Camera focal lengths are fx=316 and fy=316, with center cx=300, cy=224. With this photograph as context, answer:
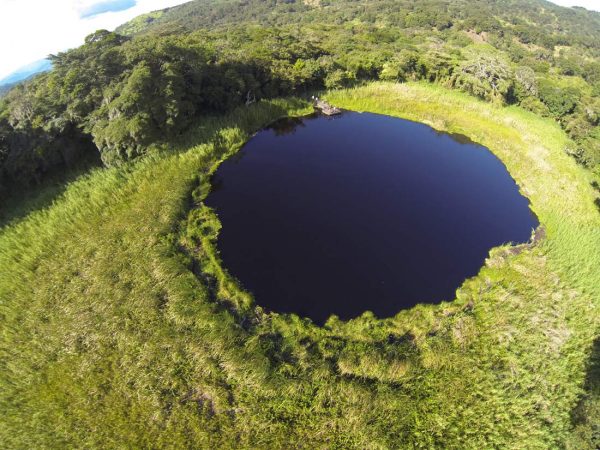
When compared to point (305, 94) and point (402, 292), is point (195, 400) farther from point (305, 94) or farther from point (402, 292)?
point (305, 94)

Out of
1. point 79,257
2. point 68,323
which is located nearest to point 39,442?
point 68,323

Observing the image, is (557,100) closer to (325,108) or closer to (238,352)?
(325,108)

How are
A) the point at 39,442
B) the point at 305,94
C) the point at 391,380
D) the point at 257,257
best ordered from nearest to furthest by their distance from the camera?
the point at 39,442 → the point at 391,380 → the point at 257,257 → the point at 305,94

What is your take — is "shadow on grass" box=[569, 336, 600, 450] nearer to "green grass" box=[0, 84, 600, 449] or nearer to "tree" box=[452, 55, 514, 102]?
"green grass" box=[0, 84, 600, 449]

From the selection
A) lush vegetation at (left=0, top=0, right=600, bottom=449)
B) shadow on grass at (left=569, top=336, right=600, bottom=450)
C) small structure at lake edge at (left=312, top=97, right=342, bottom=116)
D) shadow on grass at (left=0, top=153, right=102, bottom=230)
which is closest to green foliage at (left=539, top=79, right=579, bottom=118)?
lush vegetation at (left=0, top=0, right=600, bottom=449)

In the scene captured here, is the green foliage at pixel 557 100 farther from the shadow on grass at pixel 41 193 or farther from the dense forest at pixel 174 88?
the shadow on grass at pixel 41 193

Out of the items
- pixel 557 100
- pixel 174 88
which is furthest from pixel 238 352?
pixel 557 100

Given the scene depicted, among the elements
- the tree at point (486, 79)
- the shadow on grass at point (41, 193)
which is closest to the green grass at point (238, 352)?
the shadow on grass at point (41, 193)
